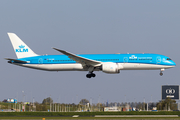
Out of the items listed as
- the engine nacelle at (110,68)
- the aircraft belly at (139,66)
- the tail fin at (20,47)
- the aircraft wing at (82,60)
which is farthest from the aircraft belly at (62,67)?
the aircraft belly at (139,66)

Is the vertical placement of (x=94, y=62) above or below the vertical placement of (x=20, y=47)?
below

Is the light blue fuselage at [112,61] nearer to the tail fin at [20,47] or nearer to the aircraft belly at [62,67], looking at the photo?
the aircraft belly at [62,67]

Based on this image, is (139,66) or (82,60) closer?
(139,66)

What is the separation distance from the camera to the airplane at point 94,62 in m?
60.2

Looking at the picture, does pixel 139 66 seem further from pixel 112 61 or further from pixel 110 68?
pixel 110 68

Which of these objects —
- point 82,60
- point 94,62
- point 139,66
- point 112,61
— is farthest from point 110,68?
point 82,60

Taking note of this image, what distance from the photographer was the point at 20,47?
70.4 metres

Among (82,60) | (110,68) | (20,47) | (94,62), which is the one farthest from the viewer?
(20,47)

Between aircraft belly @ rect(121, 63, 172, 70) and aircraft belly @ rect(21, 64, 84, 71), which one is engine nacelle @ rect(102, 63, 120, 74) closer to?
aircraft belly @ rect(121, 63, 172, 70)

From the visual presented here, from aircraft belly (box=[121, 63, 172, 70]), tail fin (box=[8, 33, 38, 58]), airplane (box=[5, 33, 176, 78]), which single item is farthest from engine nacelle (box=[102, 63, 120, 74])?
tail fin (box=[8, 33, 38, 58])

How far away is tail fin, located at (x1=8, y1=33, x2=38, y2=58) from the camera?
6856 centimetres

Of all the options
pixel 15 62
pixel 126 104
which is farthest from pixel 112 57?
pixel 126 104

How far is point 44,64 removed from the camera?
2562 inches

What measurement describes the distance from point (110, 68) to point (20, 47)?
69.8 ft
